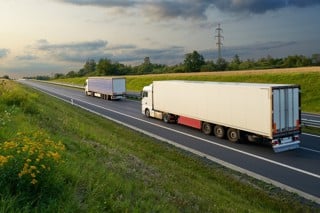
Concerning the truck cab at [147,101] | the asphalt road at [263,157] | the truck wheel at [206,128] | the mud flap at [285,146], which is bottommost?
the asphalt road at [263,157]

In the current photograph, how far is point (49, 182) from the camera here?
562 cm

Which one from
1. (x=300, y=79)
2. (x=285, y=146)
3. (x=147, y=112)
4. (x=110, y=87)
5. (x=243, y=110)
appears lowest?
(x=285, y=146)

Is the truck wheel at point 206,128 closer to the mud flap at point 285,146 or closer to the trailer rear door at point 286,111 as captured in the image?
the trailer rear door at point 286,111

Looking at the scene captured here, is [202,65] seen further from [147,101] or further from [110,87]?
[147,101]

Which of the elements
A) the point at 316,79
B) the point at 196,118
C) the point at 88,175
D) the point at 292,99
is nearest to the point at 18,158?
the point at 88,175

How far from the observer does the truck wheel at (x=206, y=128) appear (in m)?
23.4

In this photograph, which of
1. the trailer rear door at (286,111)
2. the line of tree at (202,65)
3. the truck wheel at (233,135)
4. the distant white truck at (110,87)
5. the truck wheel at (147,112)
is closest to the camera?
the trailer rear door at (286,111)

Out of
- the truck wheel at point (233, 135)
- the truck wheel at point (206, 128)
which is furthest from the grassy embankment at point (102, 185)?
the truck wheel at point (206, 128)

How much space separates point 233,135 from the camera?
836 inches

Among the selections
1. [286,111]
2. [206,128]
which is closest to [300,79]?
[206,128]

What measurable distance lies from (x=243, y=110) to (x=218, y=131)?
2697 mm

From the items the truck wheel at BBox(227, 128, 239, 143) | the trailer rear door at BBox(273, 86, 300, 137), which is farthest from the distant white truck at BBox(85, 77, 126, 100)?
the trailer rear door at BBox(273, 86, 300, 137)

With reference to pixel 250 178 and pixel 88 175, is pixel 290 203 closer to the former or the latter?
pixel 250 178

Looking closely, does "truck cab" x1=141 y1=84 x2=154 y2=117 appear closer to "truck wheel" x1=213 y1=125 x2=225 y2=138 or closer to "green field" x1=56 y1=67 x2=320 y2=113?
"truck wheel" x1=213 y1=125 x2=225 y2=138
